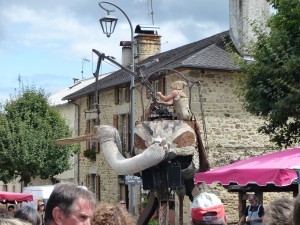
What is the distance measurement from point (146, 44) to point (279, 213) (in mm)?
33440

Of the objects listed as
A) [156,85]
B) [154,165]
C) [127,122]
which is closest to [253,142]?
[156,85]

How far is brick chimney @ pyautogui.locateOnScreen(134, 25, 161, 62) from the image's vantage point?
120 ft

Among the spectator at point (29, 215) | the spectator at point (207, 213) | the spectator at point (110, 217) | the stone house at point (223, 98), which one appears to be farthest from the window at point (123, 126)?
the spectator at point (207, 213)

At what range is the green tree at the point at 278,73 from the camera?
18.1 m

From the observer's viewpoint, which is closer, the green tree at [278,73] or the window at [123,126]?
the green tree at [278,73]

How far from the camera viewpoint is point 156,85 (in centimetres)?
2964

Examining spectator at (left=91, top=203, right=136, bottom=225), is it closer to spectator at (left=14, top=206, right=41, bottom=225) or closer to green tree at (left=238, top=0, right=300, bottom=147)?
spectator at (left=14, top=206, right=41, bottom=225)

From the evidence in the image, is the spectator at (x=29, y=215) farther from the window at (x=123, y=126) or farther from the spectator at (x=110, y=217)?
the window at (x=123, y=126)

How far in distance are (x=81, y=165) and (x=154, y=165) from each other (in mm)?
26693

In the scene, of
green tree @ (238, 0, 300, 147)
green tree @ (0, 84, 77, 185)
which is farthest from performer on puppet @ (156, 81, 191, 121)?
green tree @ (0, 84, 77, 185)

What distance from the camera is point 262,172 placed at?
10.5 meters

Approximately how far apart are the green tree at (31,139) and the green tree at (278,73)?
1808 centimetres

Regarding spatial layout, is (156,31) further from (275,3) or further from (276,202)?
(276,202)

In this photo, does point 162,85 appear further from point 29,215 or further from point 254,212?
point 29,215
